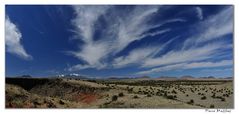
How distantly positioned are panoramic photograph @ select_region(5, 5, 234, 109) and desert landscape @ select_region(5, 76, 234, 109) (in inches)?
1.4

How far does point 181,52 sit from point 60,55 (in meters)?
4.22

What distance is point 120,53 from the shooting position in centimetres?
2028

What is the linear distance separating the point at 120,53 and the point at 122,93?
1459mm

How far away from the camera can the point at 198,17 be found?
19.9m

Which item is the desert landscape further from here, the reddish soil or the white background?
the white background

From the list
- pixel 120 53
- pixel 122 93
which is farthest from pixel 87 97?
pixel 120 53

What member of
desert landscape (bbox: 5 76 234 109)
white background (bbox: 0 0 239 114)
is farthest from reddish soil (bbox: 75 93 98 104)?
white background (bbox: 0 0 239 114)

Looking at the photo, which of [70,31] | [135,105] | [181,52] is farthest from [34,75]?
[181,52]

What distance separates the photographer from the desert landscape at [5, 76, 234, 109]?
783 inches
